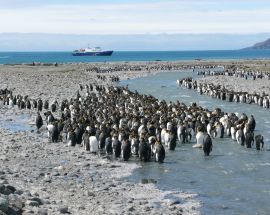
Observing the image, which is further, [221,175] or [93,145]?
[93,145]

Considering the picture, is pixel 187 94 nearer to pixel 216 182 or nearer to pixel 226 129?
pixel 226 129

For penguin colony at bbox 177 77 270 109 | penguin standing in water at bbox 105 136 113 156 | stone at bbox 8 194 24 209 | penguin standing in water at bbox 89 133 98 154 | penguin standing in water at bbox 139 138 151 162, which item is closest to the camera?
stone at bbox 8 194 24 209

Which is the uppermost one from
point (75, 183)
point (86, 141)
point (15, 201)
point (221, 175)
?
point (15, 201)

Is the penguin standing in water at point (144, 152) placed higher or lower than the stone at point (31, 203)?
lower

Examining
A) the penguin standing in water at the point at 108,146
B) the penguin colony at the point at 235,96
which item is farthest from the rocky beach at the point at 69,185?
the penguin colony at the point at 235,96

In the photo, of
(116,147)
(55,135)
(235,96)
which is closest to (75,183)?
(116,147)

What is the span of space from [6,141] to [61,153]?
3.55 m

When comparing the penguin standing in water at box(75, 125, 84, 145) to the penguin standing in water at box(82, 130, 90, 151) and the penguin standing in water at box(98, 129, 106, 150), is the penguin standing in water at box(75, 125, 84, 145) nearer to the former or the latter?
the penguin standing in water at box(82, 130, 90, 151)

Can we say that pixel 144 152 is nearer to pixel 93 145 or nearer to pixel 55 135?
pixel 93 145

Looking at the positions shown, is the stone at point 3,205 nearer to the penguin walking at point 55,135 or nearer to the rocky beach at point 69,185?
the rocky beach at point 69,185

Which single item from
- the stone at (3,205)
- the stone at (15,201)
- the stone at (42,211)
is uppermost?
the stone at (3,205)

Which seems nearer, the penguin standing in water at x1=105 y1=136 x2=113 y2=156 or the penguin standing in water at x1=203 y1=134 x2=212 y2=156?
the penguin standing in water at x1=105 y1=136 x2=113 y2=156

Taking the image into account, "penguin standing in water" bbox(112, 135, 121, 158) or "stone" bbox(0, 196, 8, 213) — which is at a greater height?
"stone" bbox(0, 196, 8, 213)

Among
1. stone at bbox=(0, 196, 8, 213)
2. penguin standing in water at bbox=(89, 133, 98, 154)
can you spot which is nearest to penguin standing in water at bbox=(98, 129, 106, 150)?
penguin standing in water at bbox=(89, 133, 98, 154)
